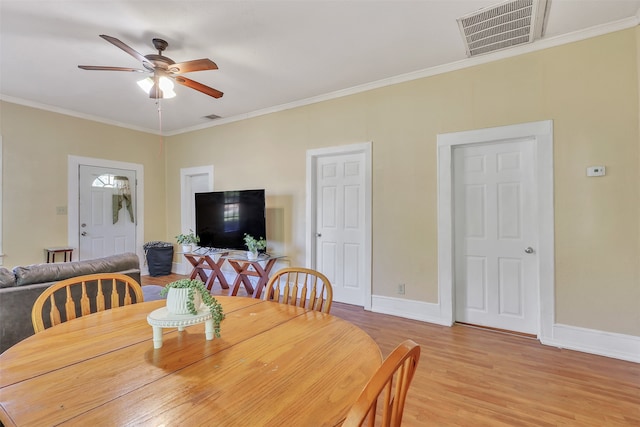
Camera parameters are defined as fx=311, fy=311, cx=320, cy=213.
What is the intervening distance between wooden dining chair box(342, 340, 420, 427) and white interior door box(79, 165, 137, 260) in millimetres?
5658

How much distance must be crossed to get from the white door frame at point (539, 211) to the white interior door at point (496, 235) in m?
0.13

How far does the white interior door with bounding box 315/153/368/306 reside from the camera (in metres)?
4.02

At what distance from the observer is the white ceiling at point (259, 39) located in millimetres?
2377

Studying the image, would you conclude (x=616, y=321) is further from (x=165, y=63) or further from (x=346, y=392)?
(x=165, y=63)

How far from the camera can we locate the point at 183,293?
123 cm

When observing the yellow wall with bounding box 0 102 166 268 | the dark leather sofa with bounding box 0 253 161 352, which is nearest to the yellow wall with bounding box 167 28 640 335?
the dark leather sofa with bounding box 0 253 161 352

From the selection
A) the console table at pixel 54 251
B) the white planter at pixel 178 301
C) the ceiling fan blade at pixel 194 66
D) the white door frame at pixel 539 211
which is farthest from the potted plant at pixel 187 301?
the console table at pixel 54 251

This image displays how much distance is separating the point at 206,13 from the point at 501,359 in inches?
143

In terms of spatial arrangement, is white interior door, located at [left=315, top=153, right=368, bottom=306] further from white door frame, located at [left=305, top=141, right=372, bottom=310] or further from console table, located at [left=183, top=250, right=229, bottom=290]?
console table, located at [left=183, top=250, right=229, bottom=290]

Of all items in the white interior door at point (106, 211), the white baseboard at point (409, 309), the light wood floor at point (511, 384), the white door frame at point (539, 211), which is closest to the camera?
the light wood floor at point (511, 384)

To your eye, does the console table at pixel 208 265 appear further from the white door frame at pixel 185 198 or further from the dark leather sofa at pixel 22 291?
the dark leather sofa at pixel 22 291

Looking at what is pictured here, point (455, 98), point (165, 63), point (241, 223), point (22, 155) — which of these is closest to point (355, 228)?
point (241, 223)

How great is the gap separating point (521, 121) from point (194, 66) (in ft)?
9.88

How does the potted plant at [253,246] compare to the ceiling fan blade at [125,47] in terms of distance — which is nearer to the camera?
the ceiling fan blade at [125,47]
